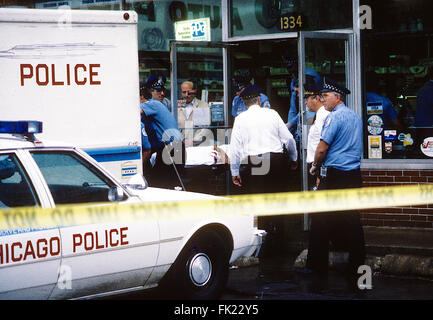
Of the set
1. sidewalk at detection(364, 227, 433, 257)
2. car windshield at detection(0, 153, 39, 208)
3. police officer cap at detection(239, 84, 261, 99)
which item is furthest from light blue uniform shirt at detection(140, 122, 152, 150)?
car windshield at detection(0, 153, 39, 208)

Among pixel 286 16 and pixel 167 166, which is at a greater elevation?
pixel 286 16

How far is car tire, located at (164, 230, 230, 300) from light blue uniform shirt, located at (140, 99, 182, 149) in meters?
3.13

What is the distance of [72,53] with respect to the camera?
27.6ft

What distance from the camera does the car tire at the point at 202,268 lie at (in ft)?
22.3

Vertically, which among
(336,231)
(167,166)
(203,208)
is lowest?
(336,231)

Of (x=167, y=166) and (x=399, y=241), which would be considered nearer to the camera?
(x=399, y=241)

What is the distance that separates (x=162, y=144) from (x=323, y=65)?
8.47 ft

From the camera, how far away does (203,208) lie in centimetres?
702

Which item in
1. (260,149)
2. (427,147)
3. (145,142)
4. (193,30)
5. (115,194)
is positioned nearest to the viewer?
(115,194)

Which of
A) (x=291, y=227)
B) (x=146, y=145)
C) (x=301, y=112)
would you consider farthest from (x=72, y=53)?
(x=291, y=227)

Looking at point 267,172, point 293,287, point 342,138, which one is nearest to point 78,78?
point 267,172

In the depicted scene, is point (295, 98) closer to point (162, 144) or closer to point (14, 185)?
point (162, 144)

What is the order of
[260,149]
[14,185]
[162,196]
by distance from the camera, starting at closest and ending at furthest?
[14,185] < [162,196] < [260,149]

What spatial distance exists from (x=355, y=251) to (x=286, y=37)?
15.4 ft
